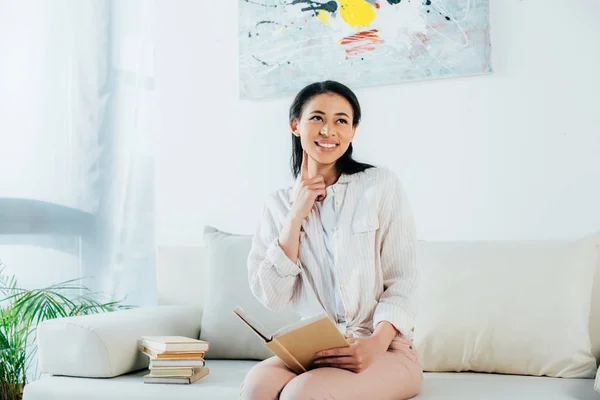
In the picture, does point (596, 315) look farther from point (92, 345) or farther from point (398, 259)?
point (92, 345)

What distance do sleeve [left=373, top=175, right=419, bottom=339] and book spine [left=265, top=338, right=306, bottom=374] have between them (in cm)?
22

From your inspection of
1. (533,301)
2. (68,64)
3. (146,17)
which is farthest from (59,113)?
(533,301)

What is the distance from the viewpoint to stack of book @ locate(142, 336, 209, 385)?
196 cm

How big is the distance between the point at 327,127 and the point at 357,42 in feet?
3.17

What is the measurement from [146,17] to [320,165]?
159 centimetres

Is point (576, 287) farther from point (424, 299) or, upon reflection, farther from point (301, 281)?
point (301, 281)

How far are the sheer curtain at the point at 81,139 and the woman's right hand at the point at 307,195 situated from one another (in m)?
1.43

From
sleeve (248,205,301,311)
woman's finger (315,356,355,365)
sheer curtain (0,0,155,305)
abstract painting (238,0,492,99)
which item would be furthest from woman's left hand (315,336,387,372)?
sheer curtain (0,0,155,305)

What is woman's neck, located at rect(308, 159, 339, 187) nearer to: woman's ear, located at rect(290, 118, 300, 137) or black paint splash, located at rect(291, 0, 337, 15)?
woman's ear, located at rect(290, 118, 300, 137)

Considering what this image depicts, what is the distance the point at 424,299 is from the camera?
2119 mm

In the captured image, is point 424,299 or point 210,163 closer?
point 424,299

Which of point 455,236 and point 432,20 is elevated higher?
point 432,20

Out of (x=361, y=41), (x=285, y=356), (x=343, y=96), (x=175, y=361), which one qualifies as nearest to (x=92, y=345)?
(x=175, y=361)

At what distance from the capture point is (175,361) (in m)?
1.96
